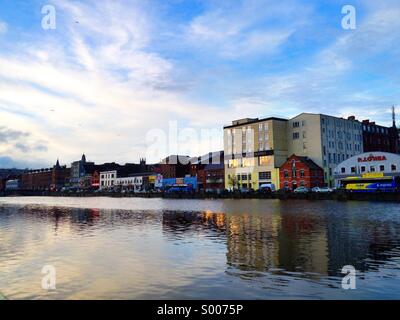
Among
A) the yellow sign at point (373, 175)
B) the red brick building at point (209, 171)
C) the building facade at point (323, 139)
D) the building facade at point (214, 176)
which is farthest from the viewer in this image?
the red brick building at point (209, 171)

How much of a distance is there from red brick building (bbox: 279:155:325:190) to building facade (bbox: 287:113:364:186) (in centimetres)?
374

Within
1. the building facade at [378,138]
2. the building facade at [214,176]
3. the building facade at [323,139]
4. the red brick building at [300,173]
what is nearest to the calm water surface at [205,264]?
the red brick building at [300,173]

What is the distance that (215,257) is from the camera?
20.3 metres

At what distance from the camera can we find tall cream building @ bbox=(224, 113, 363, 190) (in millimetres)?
124625

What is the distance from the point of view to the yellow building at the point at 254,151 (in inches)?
5148

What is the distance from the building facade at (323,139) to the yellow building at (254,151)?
489 centimetres

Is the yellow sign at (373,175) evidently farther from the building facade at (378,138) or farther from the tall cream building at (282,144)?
the building facade at (378,138)

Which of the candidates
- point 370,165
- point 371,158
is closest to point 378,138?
point 371,158

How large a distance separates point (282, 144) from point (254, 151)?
1036cm

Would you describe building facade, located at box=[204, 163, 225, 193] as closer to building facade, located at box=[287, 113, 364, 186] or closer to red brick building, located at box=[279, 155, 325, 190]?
building facade, located at box=[287, 113, 364, 186]

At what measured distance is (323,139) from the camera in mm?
123938

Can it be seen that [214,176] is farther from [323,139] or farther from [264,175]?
[323,139]

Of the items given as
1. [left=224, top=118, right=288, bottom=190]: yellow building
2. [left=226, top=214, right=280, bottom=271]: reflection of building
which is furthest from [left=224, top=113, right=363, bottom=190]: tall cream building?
[left=226, top=214, right=280, bottom=271]: reflection of building
